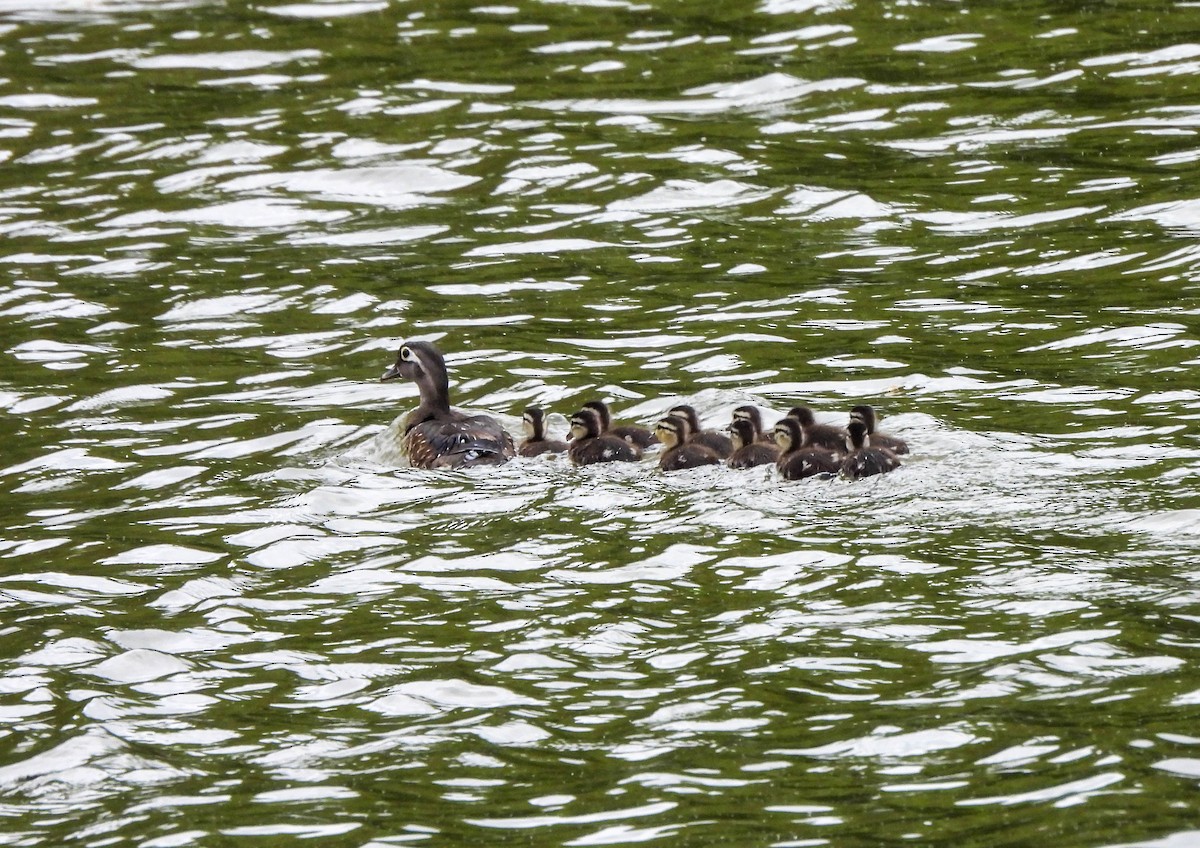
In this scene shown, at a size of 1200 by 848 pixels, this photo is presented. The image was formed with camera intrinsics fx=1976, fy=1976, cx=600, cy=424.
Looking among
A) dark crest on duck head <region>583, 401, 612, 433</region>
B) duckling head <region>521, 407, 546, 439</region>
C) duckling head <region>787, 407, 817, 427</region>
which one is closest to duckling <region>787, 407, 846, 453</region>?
duckling head <region>787, 407, 817, 427</region>

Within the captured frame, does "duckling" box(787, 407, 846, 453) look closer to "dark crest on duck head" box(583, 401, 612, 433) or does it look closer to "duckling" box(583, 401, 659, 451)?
"duckling" box(583, 401, 659, 451)

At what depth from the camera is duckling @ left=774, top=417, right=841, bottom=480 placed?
1024cm

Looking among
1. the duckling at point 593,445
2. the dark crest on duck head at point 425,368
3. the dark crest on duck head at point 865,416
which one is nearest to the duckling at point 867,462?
the dark crest on duck head at point 865,416

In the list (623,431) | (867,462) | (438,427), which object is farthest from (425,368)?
(867,462)

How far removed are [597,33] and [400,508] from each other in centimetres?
1135

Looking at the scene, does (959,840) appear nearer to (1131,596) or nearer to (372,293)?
(1131,596)

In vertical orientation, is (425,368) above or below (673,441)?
above

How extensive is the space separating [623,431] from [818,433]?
1.15 meters

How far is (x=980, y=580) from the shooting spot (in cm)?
866

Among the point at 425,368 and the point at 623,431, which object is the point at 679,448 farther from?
the point at 425,368

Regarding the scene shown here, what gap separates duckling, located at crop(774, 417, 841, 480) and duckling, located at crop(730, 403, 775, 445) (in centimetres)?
26

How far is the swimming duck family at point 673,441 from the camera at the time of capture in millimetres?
10328

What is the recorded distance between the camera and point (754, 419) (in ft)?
36.2

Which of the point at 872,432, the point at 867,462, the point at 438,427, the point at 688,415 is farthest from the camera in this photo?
the point at 438,427
